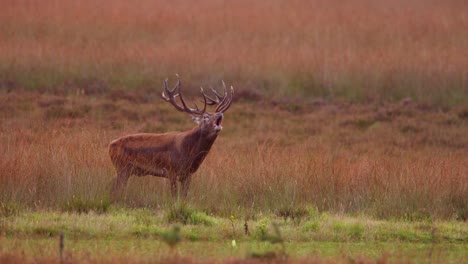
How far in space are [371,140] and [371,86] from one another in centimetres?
319

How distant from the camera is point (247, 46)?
82.6 feet

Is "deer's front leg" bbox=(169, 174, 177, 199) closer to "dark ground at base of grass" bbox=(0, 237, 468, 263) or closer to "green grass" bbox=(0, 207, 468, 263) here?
"green grass" bbox=(0, 207, 468, 263)

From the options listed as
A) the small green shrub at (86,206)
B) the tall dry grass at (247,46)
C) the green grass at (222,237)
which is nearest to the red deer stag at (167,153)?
the small green shrub at (86,206)

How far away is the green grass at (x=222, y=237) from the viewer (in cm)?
1018

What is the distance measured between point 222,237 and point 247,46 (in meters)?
14.3

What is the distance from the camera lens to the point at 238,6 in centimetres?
2827

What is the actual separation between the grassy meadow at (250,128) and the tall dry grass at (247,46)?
6 cm

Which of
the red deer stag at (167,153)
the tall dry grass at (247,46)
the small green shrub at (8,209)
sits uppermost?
the tall dry grass at (247,46)

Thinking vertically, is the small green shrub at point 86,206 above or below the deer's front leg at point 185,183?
below

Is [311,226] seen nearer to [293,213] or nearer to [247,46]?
[293,213]

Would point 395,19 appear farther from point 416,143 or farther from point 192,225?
point 192,225

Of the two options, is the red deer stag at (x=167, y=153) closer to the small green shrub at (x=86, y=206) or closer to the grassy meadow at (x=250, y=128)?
the grassy meadow at (x=250, y=128)

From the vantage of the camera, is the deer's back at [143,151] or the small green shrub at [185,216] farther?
the deer's back at [143,151]

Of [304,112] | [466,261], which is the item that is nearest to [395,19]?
[304,112]
